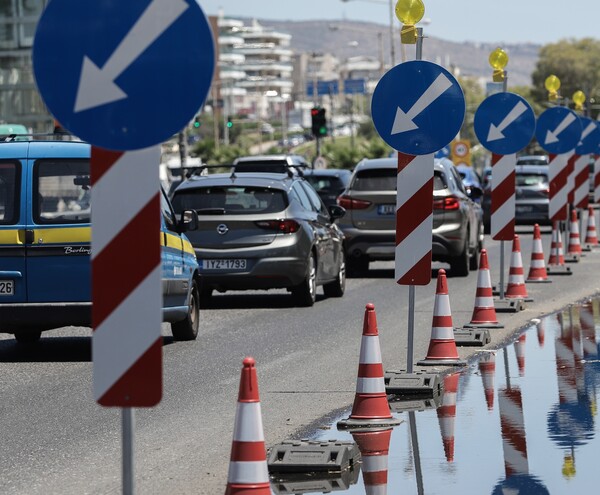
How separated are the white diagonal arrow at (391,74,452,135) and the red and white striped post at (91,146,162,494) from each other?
6.14 meters

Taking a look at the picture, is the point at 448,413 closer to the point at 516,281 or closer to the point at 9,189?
the point at 9,189

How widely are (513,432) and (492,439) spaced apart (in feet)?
0.86

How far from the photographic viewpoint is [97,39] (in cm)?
551

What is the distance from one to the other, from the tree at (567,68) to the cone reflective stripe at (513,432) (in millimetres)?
158252

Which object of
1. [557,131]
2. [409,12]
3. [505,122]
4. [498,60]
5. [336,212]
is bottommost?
[336,212]

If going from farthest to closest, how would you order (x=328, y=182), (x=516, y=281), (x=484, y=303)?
(x=328, y=182)
(x=516, y=281)
(x=484, y=303)

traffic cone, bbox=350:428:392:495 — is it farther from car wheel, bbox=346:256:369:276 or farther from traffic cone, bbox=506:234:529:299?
car wheel, bbox=346:256:369:276

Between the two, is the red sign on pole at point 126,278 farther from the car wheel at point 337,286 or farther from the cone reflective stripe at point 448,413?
the car wheel at point 337,286

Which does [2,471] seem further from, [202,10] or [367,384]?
[202,10]

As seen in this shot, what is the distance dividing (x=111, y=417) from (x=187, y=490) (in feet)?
8.52

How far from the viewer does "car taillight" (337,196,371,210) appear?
79.3 feet

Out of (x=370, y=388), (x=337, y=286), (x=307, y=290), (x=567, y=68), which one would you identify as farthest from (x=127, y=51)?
(x=567, y=68)

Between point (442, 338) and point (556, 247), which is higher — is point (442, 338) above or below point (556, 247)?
above

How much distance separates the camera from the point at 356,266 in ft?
82.0
